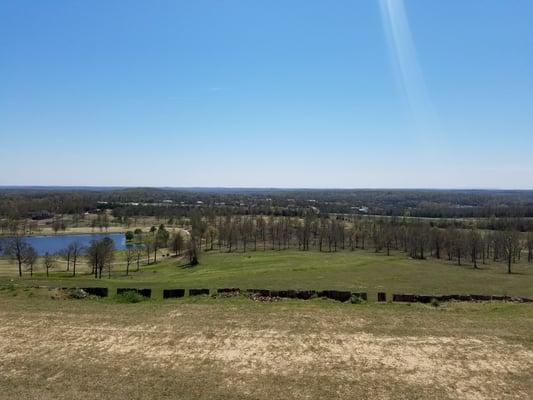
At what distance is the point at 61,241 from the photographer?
134m

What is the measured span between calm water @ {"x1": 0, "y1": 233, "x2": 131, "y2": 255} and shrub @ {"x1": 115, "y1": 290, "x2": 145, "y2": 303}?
324ft

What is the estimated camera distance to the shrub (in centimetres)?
2250

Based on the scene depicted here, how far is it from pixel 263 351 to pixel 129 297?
10.9 meters

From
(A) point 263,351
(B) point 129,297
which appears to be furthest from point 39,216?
(A) point 263,351

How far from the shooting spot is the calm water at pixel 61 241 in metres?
119

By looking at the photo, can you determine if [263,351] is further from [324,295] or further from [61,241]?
[61,241]

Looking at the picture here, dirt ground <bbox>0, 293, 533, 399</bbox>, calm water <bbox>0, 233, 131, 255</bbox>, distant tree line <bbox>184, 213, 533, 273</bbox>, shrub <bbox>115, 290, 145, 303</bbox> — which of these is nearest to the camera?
dirt ground <bbox>0, 293, 533, 399</bbox>

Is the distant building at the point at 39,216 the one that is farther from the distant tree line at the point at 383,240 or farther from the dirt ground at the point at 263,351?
the dirt ground at the point at 263,351

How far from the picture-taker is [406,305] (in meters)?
21.5

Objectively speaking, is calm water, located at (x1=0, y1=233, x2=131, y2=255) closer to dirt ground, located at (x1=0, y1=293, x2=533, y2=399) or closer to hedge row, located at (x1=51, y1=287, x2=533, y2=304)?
hedge row, located at (x1=51, y1=287, x2=533, y2=304)

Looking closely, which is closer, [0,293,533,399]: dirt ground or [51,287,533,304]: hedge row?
[0,293,533,399]: dirt ground

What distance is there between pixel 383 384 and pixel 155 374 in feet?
23.6

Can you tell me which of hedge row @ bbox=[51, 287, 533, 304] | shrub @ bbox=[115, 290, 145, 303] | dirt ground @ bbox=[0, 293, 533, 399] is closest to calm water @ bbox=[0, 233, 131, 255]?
shrub @ bbox=[115, 290, 145, 303]

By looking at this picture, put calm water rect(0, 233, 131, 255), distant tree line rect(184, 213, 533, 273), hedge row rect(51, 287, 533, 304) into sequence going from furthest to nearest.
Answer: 1. calm water rect(0, 233, 131, 255)
2. distant tree line rect(184, 213, 533, 273)
3. hedge row rect(51, 287, 533, 304)
